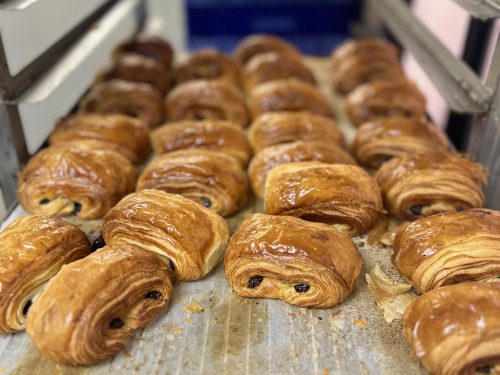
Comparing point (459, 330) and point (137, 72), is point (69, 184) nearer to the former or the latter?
point (137, 72)

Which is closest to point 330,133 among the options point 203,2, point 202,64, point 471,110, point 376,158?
point 376,158

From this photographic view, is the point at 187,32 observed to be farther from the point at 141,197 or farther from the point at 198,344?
the point at 198,344

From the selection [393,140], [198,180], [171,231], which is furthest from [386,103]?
[171,231]

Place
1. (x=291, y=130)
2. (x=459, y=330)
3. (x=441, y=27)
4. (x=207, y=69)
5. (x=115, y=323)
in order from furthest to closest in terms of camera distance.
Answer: (x=441, y=27) < (x=207, y=69) < (x=291, y=130) < (x=115, y=323) < (x=459, y=330)

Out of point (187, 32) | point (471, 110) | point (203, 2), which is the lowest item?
point (187, 32)

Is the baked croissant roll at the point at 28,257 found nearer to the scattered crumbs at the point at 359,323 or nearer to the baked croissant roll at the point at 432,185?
the scattered crumbs at the point at 359,323

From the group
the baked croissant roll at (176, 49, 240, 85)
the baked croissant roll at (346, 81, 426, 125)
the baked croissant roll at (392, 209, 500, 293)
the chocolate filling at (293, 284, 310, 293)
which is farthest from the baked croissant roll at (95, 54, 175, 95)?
the baked croissant roll at (392, 209, 500, 293)
